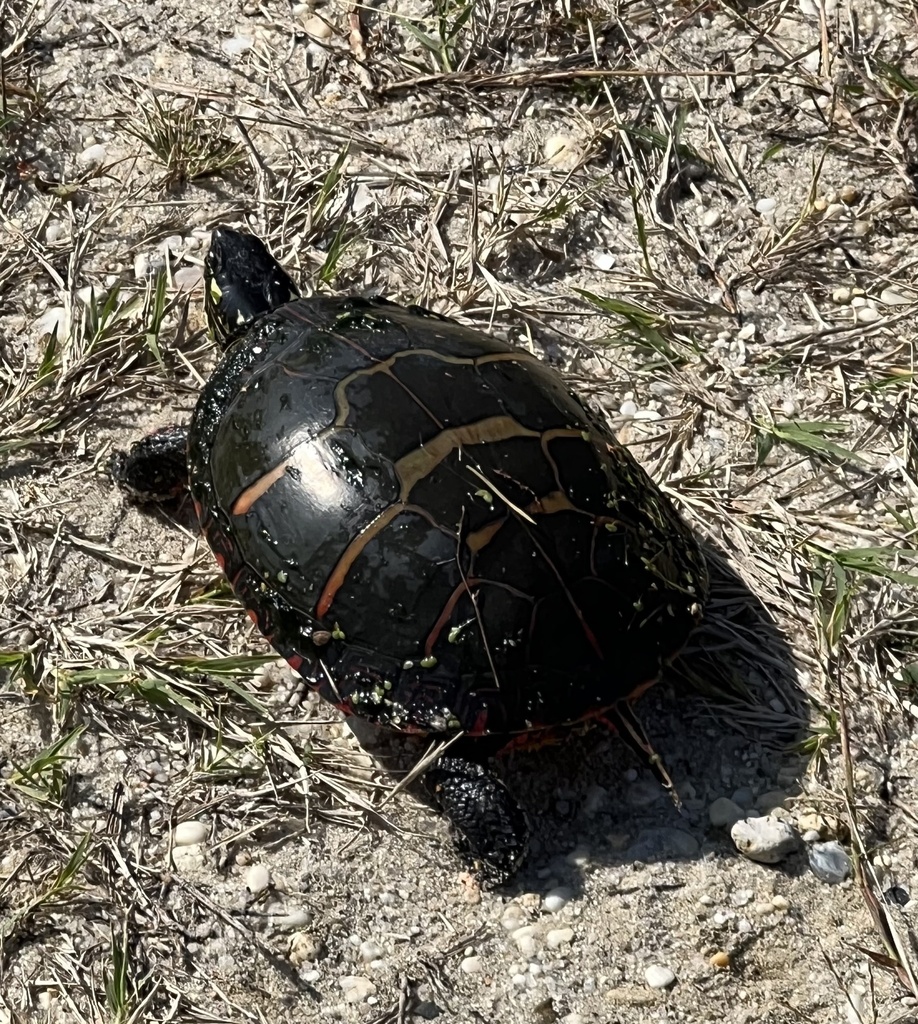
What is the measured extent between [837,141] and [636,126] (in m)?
0.82

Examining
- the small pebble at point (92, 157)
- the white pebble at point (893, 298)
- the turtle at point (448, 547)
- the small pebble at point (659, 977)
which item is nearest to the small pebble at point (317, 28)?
the small pebble at point (92, 157)

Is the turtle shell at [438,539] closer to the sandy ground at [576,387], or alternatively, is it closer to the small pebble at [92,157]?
the sandy ground at [576,387]

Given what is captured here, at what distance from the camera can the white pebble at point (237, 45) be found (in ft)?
16.0

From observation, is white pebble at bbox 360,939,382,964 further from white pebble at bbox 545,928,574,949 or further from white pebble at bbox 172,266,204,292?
white pebble at bbox 172,266,204,292

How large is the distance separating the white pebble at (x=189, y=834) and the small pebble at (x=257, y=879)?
175mm

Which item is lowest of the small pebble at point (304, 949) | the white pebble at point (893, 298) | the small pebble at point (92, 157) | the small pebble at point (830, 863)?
the small pebble at point (830, 863)

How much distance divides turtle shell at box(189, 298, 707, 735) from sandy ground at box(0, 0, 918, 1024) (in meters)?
0.43

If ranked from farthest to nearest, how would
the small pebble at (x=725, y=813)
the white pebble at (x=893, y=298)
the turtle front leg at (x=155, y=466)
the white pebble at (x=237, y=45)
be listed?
the white pebble at (x=237, y=45), the white pebble at (x=893, y=298), the turtle front leg at (x=155, y=466), the small pebble at (x=725, y=813)

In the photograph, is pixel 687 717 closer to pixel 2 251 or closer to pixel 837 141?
pixel 837 141

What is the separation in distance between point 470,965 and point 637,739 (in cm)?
81

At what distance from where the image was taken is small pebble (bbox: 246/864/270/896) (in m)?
3.29

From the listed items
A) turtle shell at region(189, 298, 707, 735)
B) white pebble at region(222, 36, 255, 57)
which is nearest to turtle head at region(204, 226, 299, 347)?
turtle shell at region(189, 298, 707, 735)

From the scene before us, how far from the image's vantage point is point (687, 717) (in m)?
3.62

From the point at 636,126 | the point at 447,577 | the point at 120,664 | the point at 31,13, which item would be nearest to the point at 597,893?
the point at 447,577
